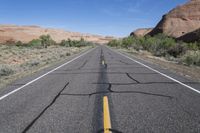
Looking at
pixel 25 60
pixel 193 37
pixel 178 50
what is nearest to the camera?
pixel 25 60

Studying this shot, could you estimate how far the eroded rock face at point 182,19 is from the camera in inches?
4469

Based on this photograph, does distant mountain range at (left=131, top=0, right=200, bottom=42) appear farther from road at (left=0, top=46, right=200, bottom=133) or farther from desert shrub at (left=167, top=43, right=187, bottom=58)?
road at (left=0, top=46, right=200, bottom=133)

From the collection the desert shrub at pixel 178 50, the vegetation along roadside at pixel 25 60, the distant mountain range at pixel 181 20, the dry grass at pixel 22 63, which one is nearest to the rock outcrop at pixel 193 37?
the distant mountain range at pixel 181 20

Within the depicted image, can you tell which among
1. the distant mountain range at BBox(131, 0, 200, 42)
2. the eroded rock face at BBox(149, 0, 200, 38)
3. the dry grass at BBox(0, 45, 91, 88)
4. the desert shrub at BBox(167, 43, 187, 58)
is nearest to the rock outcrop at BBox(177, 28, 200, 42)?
the distant mountain range at BBox(131, 0, 200, 42)

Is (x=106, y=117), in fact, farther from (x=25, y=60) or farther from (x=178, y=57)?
(x=25, y=60)

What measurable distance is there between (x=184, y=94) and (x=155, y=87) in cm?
149

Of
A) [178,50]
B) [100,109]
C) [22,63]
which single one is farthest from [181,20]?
[100,109]

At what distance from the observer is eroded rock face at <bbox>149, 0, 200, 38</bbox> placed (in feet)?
372

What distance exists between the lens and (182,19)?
125438 mm

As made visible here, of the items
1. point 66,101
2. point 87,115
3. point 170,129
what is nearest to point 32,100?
point 66,101

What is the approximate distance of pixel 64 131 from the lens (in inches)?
196

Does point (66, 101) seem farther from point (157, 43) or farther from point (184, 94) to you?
point (157, 43)

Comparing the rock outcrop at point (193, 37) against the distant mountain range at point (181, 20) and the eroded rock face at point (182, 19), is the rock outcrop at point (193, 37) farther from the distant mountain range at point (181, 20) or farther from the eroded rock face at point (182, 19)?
the eroded rock face at point (182, 19)

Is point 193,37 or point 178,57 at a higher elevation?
point 193,37
